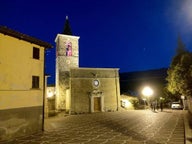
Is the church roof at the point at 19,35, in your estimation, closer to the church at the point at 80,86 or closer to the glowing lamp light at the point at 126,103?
the church at the point at 80,86

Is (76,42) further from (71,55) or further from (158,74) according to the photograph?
(158,74)

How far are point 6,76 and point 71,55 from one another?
950 inches

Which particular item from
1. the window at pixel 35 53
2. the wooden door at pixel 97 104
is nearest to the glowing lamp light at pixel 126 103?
the wooden door at pixel 97 104

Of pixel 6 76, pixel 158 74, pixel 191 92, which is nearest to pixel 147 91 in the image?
pixel 191 92

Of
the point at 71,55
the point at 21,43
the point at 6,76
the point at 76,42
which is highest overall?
the point at 76,42

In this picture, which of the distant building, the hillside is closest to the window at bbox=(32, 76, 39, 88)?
the distant building

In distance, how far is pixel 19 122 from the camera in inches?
478

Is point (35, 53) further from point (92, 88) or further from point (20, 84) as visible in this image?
point (92, 88)

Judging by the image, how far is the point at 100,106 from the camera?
31359mm

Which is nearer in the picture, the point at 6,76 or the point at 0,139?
the point at 0,139

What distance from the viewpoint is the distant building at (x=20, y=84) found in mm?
11438

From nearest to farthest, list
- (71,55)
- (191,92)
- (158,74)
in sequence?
(191,92) → (71,55) → (158,74)

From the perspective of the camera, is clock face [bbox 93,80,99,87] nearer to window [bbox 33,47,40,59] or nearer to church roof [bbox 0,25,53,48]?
church roof [bbox 0,25,53,48]

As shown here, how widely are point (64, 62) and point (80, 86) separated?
6688mm
